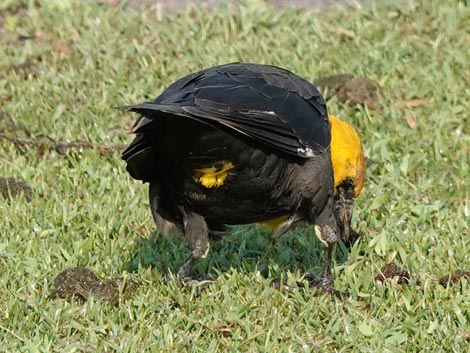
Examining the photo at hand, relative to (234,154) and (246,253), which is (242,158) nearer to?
(234,154)

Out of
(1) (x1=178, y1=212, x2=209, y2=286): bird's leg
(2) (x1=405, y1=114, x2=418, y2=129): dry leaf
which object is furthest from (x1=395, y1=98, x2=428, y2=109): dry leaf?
(1) (x1=178, y1=212, x2=209, y2=286): bird's leg

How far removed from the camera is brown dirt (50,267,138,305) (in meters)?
5.88

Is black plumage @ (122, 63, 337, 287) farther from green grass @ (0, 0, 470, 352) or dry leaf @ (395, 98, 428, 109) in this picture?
dry leaf @ (395, 98, 428, 109)

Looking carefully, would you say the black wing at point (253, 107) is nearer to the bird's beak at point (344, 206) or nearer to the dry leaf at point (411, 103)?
the bird's beak at point (344, 206)

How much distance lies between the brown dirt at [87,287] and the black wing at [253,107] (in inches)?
28.5

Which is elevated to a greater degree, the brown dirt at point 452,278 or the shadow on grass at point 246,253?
the brown dirt at point 452,278

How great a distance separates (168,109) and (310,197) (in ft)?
3.83

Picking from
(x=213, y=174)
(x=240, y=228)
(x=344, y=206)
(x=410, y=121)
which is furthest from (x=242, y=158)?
(x=410, y=121)

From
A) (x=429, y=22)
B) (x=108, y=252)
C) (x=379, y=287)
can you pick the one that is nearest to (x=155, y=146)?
(x=108, y=252)

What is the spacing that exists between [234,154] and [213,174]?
0.64 feet

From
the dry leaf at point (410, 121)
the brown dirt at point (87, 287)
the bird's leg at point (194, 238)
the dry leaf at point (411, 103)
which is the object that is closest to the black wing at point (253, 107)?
the bird's leg at point (194, 238)

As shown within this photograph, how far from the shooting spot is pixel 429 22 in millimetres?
9727

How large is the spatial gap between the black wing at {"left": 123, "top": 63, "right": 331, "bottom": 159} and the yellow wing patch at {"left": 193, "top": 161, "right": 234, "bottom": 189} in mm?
230

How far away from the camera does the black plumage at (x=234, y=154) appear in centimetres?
552
